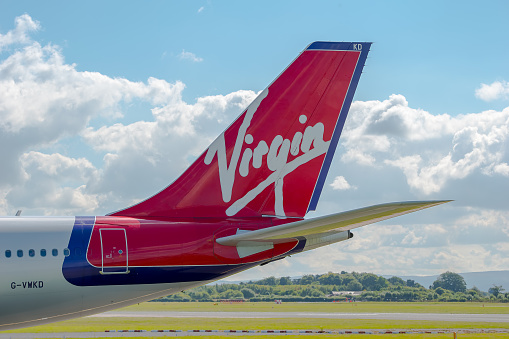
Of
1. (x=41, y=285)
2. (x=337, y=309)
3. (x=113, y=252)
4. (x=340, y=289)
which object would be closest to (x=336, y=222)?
(x=113, y=252)

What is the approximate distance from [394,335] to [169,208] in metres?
21.7

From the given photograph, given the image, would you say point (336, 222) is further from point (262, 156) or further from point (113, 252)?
point (113, 252)

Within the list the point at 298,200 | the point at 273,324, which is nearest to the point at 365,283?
the point at 273,324

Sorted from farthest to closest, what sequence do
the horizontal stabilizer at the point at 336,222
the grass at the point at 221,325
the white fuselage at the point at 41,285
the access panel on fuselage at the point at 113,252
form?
the grass at the point at 221,325 → the access panel on fuselage at the point at 113,252 → the white fuselage at the point at 41,285 → the horizontal stabilizer at the point at 336,222

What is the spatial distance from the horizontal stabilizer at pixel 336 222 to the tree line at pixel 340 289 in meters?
77.6

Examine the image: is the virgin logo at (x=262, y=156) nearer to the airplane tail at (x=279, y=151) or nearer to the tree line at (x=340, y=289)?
the airplane tail at (x=279, y=151)

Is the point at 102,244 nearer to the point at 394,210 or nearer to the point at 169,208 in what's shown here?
the point at 169,208

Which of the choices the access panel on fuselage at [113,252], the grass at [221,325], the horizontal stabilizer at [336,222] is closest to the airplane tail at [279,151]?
the access panel on fuselage at [113,252]

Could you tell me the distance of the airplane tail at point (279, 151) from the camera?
59.3 feet

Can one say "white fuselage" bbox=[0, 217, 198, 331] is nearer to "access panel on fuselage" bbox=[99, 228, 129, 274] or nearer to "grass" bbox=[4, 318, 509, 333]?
"access panel on fuselage" bbox=[99, 228, 129, 274]

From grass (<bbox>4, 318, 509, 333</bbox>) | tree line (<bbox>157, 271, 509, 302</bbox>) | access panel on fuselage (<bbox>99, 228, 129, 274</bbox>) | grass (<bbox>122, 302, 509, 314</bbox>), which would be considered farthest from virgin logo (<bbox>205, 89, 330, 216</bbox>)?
tree line (<bbox>157, 271, 509, 302</bbox>)

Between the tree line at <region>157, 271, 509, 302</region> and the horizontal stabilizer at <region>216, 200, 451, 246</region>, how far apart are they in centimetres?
7755

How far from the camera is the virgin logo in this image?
18.2 m

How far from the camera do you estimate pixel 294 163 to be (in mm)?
18422
